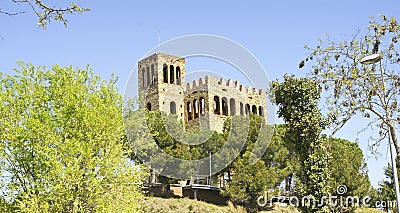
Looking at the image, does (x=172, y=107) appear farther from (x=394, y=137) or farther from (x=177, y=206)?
(x=394, y=137)

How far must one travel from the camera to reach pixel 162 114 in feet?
127

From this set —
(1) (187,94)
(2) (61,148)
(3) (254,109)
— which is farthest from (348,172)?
(2) (61,148)

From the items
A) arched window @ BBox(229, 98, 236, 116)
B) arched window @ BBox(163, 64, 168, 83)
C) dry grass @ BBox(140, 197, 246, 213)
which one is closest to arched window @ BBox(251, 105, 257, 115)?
arched window @ BBox(229, 98, 236, 116)

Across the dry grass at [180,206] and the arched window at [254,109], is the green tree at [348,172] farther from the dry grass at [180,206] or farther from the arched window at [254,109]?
the arched window at [254,109]

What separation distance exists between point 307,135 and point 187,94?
3501cm

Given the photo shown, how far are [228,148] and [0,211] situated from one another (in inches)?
906

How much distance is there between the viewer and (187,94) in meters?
53.2

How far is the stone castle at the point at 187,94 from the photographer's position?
51.1m

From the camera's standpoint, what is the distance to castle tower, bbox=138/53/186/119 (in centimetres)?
5153

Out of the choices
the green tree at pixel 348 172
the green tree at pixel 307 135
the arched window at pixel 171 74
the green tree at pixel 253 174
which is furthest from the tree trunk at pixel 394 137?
the arched window at pixel 171 74

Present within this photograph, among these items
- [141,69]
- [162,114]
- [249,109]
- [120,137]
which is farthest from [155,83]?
[120,137]

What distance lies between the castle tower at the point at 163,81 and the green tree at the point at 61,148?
1200 inches

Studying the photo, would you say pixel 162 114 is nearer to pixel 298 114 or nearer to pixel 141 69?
pixel 141 69

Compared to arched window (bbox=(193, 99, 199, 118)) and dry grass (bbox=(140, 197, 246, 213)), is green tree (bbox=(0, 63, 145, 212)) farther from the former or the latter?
arched window (bbox=(193, 99, 199, 118))
